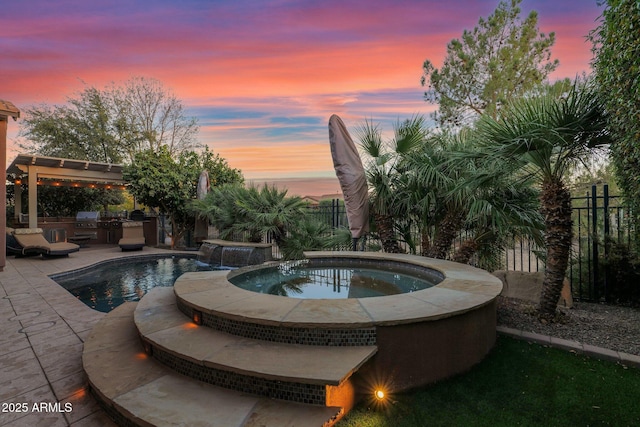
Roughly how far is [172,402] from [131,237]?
11.8 m

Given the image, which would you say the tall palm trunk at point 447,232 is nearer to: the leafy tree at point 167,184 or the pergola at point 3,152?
the leafy tree at point 167,184

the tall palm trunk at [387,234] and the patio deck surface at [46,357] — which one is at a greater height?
the tall palm trunk at [387,234]

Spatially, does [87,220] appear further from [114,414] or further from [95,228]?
[114,414]

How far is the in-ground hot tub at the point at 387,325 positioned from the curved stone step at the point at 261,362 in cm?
10

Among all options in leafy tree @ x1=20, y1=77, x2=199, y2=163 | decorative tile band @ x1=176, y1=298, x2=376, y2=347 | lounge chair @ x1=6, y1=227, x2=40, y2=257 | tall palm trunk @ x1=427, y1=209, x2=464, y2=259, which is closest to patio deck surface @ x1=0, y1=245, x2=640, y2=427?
decorative tile band @ x1=176, y1=298, x2=376, y2=347

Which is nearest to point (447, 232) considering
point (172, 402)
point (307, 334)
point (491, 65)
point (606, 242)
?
point (606, 242)

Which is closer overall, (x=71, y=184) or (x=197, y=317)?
(x=197, y=317)

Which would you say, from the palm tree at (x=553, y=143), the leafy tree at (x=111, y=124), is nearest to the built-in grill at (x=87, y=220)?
the leafy tree at (x=111, y=124)

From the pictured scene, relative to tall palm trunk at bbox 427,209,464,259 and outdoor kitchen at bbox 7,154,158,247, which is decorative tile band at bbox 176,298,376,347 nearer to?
tall palm trunk at bbox 427,209,464,259

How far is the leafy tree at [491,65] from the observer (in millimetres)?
20297

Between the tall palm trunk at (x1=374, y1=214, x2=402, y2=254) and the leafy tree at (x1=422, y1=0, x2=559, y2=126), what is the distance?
16114 mm

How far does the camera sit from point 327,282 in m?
5.09

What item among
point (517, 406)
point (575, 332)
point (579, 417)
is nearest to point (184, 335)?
point (517, 406)

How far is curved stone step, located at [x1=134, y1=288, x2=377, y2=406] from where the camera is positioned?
2117mm
